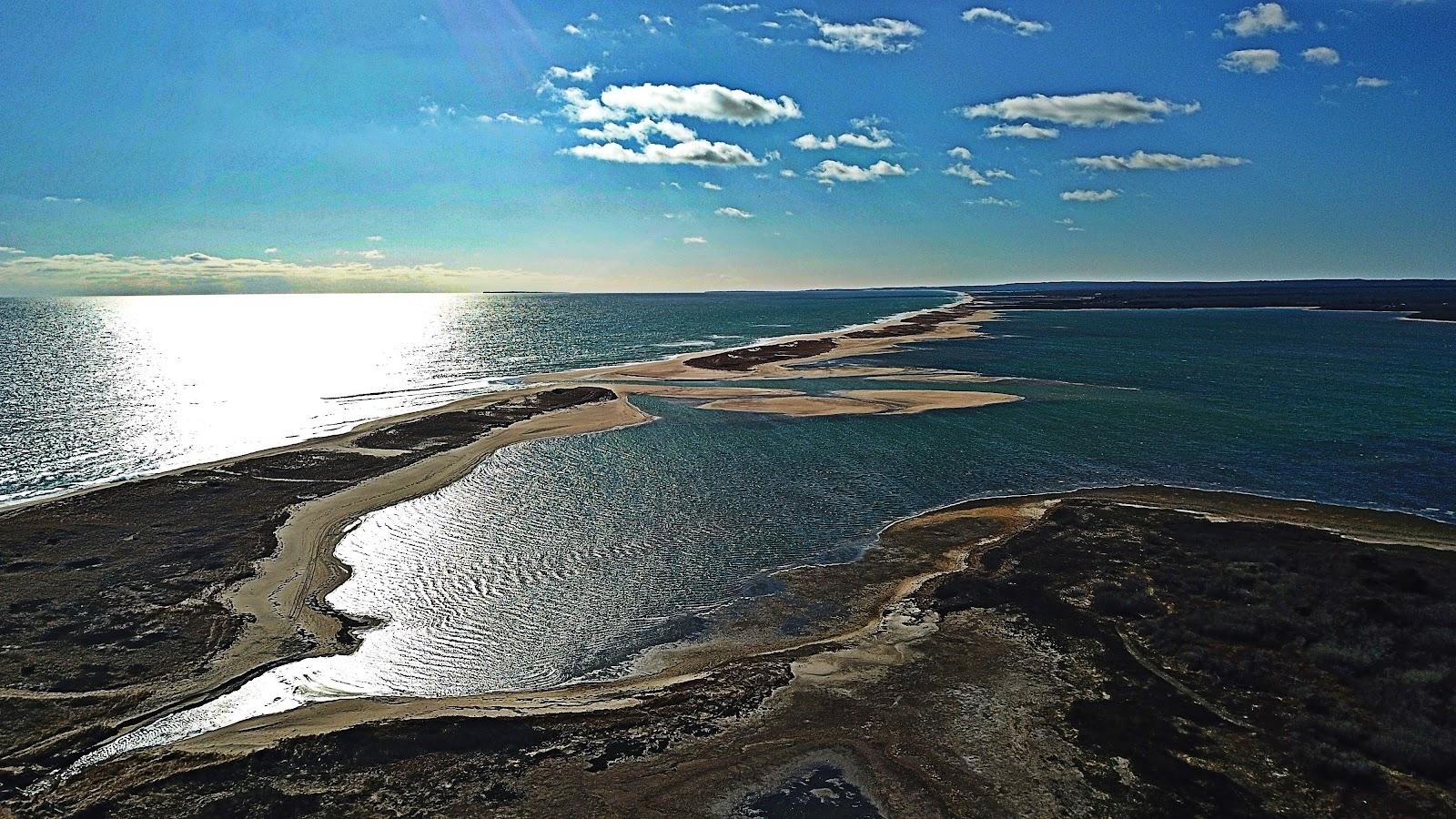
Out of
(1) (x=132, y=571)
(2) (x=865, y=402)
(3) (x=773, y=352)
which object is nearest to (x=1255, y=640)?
(1) (x=132, y=571)

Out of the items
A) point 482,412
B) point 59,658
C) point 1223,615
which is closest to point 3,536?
point 59,658

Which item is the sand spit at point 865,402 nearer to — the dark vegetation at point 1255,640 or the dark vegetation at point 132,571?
the dark vegetation at point 132,571

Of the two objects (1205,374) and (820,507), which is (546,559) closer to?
(820,507)

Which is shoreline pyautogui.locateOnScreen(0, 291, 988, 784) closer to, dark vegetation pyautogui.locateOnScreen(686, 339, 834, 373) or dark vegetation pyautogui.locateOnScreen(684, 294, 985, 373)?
dark vegetation pyautogui.locateOnScreen(686, 339, 834, 373)

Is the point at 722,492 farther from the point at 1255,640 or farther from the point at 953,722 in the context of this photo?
the point at 1255,640

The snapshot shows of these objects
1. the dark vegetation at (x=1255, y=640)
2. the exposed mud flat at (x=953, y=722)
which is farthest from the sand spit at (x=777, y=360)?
the exposed mud flat at (x=953, y=722)

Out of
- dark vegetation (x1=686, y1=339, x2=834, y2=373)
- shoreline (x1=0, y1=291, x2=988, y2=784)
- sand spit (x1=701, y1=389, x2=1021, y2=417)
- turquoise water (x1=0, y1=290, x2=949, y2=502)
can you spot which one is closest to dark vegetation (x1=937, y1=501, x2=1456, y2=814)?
shoreline (x1=0, y1=291, x2=988, y2=784)

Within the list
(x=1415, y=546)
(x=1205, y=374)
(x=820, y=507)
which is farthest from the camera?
(x=1205, y=374)
